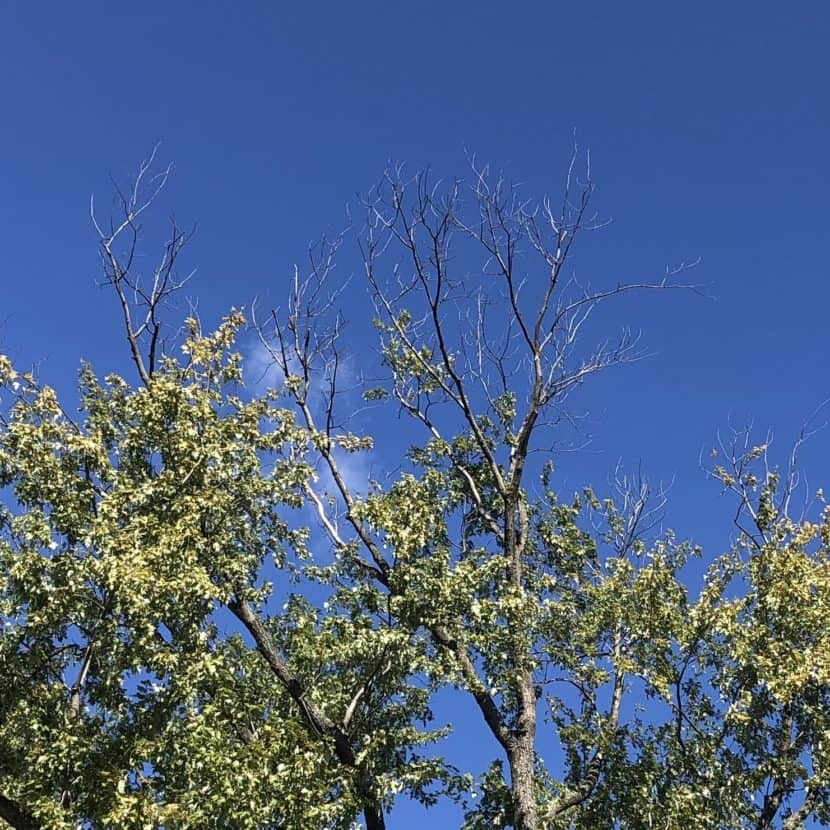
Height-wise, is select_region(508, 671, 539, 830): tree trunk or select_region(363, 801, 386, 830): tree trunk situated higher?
select_region(508, 671, 539, 830): tree trunk

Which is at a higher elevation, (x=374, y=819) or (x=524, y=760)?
(x=524, y=760)

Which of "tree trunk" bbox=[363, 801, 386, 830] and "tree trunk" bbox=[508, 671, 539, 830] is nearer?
"tree trunk" bbox=[363, 801, 386, 830]

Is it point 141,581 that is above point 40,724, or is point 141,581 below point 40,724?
above

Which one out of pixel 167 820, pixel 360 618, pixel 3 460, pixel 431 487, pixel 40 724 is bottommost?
pixel 167 820

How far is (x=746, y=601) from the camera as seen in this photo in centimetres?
1655

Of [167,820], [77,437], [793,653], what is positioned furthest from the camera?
[793,653]

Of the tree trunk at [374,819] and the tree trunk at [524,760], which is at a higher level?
the tree trunk at [524,760]

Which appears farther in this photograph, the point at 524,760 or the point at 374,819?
the point at 524,760

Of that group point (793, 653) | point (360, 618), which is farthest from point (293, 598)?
point (793, 653)

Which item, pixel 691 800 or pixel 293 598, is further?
pixel 293 598

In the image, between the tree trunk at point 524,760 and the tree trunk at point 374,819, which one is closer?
the tree trunk at point 374,819

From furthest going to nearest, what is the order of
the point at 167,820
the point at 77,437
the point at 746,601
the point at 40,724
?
the point at 746,601 → the point at 77,437 → the point at 40,724 → the point at 167,820

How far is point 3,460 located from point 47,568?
2.31 metres

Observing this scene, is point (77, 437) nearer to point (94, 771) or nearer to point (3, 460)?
point (3, 460)
